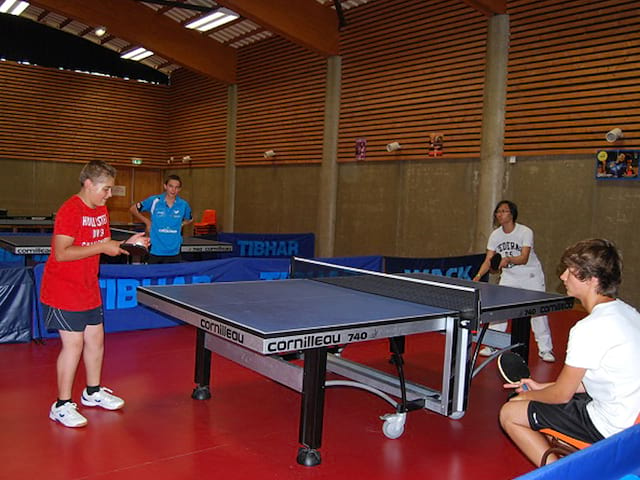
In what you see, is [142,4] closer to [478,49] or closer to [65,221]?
[478,49]

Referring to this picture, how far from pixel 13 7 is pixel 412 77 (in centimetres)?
1052

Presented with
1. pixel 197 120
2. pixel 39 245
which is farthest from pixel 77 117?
pixel 39 245

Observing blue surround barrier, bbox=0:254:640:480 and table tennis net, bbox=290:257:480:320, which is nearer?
table tennis net, bbox=290:257:480:320

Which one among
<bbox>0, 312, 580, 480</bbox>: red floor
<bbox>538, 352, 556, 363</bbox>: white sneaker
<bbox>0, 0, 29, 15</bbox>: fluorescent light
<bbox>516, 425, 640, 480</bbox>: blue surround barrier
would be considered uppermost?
<bbox>0, 0, 29, 15</bbox>: fluorescent light

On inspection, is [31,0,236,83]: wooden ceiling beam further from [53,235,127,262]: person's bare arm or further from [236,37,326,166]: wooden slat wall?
[53,235,127,262]: person's bare arm

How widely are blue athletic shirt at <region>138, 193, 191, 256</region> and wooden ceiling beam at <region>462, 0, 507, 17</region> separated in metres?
6.04

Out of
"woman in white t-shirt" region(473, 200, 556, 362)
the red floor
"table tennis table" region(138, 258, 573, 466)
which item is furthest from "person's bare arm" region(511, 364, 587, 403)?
"woman in white t-shirt" region(473, 200, 556, 362)

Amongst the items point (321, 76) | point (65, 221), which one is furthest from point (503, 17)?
point (65, 221)

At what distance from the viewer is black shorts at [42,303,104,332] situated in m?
3.70

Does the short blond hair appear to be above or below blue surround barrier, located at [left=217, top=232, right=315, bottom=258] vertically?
above

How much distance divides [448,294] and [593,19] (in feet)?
23.4

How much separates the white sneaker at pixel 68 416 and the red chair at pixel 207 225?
13.2 meters

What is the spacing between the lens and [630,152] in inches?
333

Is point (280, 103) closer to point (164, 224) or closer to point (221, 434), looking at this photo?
point (164, 224)
